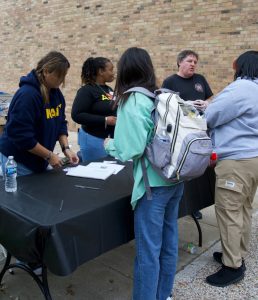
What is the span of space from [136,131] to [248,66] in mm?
1219

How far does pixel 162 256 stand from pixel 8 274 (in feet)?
4.75

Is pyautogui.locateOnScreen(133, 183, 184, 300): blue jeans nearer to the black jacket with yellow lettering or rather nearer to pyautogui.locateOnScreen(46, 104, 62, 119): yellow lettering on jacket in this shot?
pyautogui.locateOnScreen(46, 104, 62, 119): yellow lettering on jacket

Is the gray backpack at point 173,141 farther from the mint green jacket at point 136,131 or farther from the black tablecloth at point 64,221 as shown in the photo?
the black tablecloth at point 64,221

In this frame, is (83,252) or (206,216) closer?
(83,252)

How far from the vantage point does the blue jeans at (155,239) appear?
2.23 meters

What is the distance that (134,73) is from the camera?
7.17ft

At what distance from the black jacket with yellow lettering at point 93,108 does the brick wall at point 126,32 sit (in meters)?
3.67

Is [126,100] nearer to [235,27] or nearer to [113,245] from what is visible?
[113,245]

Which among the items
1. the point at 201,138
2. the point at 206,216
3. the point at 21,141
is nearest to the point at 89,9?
the point at 206,216

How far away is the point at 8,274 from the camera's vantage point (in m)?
3.11

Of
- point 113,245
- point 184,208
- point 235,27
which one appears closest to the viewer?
point 113,245

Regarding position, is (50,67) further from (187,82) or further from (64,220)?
(187,82)

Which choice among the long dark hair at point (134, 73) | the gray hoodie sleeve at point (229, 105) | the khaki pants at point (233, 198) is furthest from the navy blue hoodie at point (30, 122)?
the khaki pants at point (233, 198)

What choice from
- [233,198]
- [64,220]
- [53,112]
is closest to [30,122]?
[53,112]
